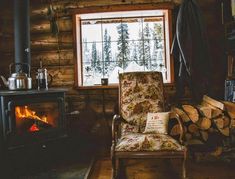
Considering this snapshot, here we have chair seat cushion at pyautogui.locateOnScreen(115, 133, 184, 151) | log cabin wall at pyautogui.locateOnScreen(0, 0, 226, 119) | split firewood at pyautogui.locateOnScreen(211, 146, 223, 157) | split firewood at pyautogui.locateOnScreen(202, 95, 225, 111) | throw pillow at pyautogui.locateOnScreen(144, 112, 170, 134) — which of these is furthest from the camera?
log cabin wall at pyautogui.locateOnScreen(0, 0, 226, 119)

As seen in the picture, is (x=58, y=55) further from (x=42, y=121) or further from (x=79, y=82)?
(x=42, y=121)

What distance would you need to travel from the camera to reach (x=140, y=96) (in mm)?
3465

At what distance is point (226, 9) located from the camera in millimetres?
4070

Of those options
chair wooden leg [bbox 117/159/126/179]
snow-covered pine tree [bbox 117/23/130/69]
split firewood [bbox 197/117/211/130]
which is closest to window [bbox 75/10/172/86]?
snow-covered pine tree [bbox 117/23/130/69]

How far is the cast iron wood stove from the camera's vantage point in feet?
10.3

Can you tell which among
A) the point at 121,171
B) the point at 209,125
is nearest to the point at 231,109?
the point at 209,125

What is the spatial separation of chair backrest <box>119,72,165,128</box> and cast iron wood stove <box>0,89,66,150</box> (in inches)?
29.9

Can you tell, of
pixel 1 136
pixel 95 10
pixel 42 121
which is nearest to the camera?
pixel 1 136

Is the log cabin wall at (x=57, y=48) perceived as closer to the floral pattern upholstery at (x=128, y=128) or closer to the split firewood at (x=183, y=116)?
the split firewood at (x=183, y=116)

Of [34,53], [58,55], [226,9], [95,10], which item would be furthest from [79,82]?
[226,9]

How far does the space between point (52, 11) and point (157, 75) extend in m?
1.86

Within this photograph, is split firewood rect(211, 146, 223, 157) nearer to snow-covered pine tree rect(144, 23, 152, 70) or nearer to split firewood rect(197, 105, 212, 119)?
split firewood rect(197, 105, 212, 119)

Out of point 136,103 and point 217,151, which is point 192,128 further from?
point 136,103

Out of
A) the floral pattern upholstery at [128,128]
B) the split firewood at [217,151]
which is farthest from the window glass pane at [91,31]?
the split firewood at [217,151]
